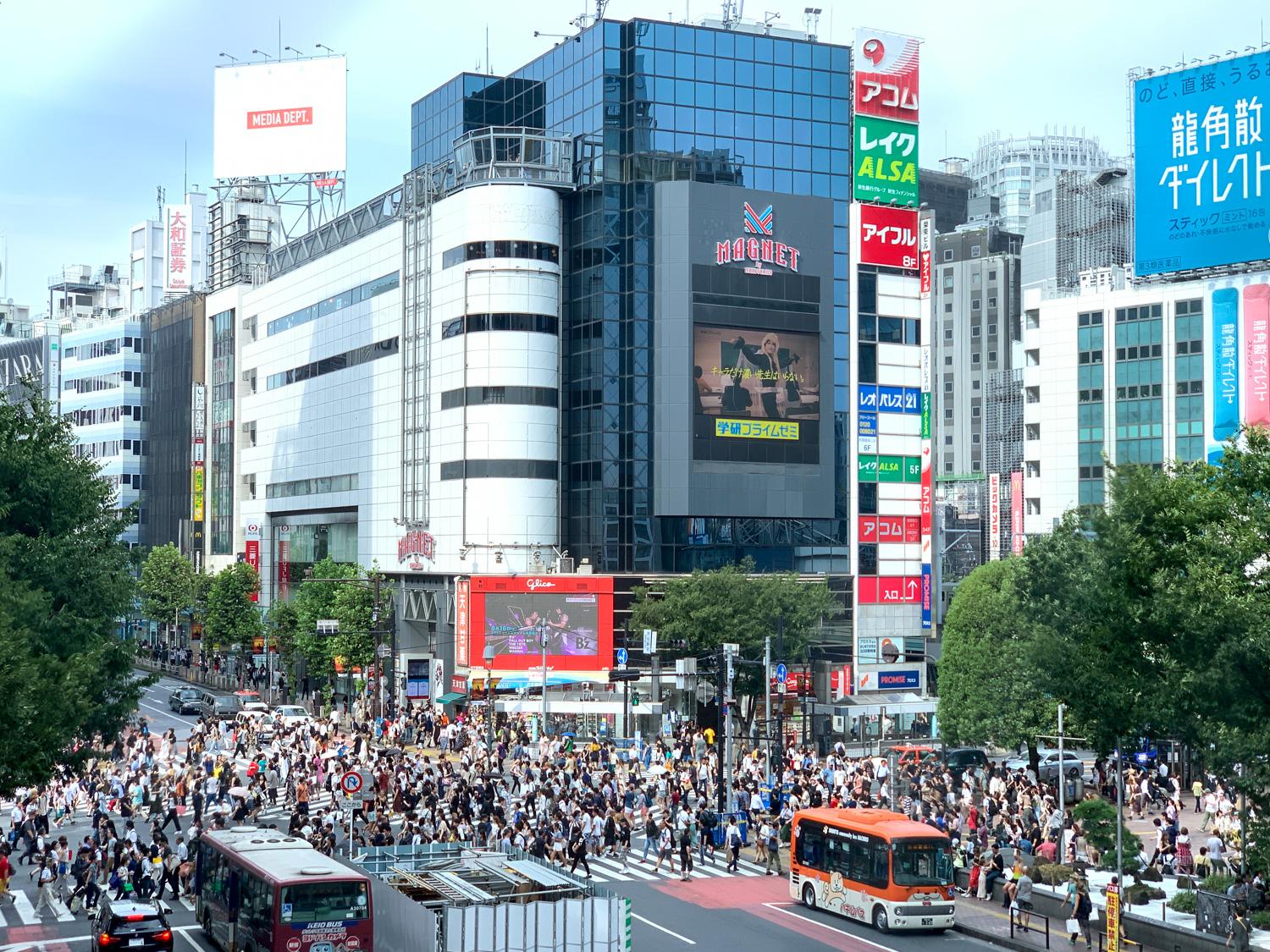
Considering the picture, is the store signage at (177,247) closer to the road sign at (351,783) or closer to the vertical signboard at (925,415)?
the vertical signboard at (925,415)

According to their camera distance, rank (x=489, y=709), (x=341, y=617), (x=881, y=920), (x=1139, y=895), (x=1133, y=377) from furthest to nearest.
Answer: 1. (x=1133, y=377)
2. (x=341, y=617)
3. (x=489, y=709)
4. (x=1139, y=895)
5. (x=881, y=920)

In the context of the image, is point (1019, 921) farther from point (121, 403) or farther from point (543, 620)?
point (121, 403)

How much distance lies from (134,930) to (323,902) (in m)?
4.34

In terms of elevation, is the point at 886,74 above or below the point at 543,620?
above

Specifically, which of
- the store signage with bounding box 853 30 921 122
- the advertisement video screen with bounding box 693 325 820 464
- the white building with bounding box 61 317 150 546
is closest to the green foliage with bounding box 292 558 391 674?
the advertisement video screen with bounding box 693 325 820 464

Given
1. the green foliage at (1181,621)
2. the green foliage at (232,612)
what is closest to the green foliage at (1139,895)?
the green foliage at (1181,621)

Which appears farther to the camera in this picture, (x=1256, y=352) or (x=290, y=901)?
(x=1256, y=352)

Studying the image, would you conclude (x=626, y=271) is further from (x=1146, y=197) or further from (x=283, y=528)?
(x=283, y=528)

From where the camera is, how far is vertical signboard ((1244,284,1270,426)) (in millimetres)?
81562

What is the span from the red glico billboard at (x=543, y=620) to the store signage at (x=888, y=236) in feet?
80.5

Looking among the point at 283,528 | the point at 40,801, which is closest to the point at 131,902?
the point at 40,801

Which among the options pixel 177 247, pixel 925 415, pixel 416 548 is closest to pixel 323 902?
pixel 416 548

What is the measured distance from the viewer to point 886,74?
290ft

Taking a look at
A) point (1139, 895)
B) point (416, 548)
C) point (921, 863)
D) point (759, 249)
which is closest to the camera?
point (921, 863)
